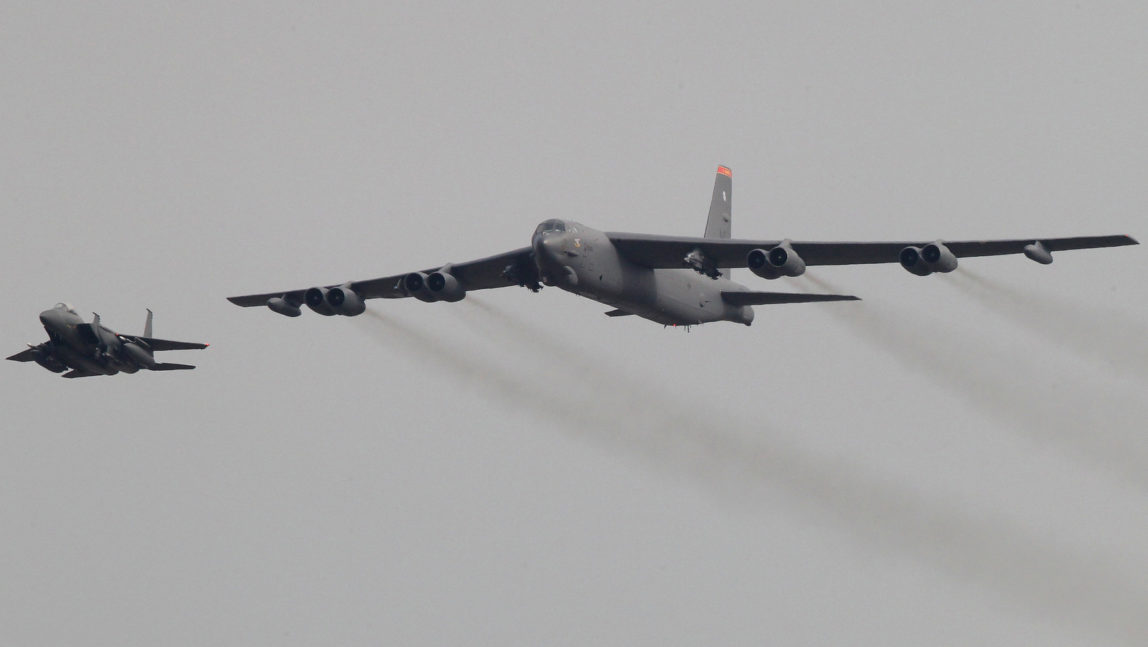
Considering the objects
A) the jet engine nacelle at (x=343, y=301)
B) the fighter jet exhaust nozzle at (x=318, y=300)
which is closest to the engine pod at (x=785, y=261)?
the jet engine nacelle at (x=343, y=301)

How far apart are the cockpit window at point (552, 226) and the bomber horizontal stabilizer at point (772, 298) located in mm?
6798

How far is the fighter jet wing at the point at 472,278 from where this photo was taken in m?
48.2

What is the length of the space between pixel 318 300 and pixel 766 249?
14356mm

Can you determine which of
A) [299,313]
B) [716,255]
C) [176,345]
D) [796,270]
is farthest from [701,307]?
[176,345]

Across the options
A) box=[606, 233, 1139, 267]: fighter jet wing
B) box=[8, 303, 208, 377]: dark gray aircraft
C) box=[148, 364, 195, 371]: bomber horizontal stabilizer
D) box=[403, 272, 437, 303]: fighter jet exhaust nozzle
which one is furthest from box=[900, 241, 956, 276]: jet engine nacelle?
box=[148, 364, 195, 371]: bomber horizontal stabilizer

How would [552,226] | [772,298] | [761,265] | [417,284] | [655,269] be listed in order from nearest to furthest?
[761,265] → [552,226] → [655,269] → [772,298] → [417,284]

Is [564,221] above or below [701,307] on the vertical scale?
above

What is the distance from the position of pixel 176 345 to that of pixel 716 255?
1743cm

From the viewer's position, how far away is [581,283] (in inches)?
1785

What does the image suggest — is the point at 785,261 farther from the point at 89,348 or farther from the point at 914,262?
the point at 89,348

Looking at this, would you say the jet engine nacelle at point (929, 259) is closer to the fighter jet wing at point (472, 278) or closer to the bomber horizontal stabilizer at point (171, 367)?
the fighter jet wing at point (472, 278)

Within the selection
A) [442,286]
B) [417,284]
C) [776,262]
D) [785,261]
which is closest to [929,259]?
[785,261]

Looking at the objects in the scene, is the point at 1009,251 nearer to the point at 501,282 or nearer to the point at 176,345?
the point at 501,282

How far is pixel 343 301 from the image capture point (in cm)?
4997
